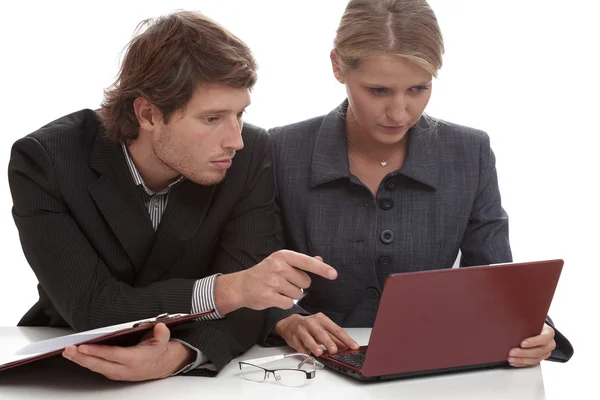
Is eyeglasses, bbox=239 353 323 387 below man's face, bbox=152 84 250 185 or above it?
below

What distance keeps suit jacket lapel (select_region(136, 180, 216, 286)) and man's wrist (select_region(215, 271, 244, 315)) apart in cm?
23

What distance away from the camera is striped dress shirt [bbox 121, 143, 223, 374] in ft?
6.57

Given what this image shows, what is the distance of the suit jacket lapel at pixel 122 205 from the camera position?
2.14 m

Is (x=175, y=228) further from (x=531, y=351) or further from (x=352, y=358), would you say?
(x=531, y=351)

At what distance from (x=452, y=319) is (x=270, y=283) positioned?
1.28ft

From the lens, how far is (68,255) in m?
2.01

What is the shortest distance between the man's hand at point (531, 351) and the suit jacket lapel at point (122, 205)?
92 centimetres

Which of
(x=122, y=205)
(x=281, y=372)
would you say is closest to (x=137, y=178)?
(x=122, y=205)

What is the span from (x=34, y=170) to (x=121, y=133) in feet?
0.80

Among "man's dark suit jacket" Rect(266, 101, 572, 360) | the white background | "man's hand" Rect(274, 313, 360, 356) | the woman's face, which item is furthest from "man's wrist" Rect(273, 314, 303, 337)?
the white background

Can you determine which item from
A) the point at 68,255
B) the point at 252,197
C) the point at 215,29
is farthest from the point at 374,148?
the point at 68,255

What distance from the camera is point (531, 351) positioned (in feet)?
6.19

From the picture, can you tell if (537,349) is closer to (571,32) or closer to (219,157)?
(219,157)

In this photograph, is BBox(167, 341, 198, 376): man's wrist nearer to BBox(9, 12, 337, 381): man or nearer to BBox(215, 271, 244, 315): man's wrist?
BBox(9, 12, 337, 381): man
